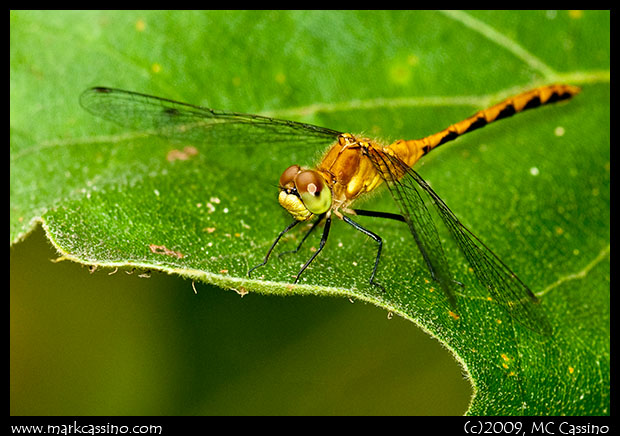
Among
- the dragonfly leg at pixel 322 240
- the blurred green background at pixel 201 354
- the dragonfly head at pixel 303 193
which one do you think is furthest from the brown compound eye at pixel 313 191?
the blurred green background at pixel 201 354

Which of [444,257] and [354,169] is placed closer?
[444,257]

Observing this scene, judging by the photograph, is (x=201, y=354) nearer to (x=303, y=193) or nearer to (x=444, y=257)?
(x=303, y=193)

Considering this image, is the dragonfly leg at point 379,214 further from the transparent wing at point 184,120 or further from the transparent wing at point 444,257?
the transparent wing at point 184,120

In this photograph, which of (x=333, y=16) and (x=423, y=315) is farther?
(x=333, y=16)

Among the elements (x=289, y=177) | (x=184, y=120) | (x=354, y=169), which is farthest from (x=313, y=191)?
(x=184, y=120)

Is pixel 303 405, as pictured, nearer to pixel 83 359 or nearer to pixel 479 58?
pixel 83 359

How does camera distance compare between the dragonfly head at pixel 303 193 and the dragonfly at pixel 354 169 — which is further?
the dragonfly head at pixel 303 193
